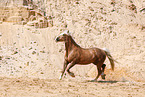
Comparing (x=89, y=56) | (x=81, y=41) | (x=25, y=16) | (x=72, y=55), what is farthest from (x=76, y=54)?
(x=25, y=16)

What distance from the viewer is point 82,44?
1803 cm

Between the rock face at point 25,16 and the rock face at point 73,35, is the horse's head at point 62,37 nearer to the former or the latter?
the rock face at point 73,35

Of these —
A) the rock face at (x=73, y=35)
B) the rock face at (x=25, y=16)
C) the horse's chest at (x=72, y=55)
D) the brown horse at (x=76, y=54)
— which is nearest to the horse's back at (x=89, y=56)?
the brown horse at (x=76, y=54)

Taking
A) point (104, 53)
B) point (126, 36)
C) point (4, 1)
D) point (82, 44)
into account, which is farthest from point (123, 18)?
point (104, 53)

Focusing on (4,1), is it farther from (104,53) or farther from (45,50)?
(104,53)

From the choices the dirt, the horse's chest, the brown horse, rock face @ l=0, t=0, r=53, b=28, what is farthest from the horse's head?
rock face @ l=0, t=0, r=53, b=28

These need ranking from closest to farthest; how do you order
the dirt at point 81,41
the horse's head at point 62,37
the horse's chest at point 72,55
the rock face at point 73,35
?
1. the horse's chest at point 72,55
2. the horse's head at point 62,37
3. the dirt at point 81,41
4. the rock face at point 73,35

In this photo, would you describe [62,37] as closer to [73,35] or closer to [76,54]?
[76,54]

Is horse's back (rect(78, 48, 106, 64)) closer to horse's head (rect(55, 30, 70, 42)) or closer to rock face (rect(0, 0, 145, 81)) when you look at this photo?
horse's head (rect(55, 30, 70, 42))

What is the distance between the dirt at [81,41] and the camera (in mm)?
13031

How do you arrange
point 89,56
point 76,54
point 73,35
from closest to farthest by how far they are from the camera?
point 76,54 → point 89,56 → point 73,35

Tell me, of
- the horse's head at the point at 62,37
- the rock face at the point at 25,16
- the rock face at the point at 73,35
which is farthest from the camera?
the rock face at the point at 25,16

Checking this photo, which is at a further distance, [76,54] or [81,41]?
[81,41]

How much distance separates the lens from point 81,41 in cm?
1827
